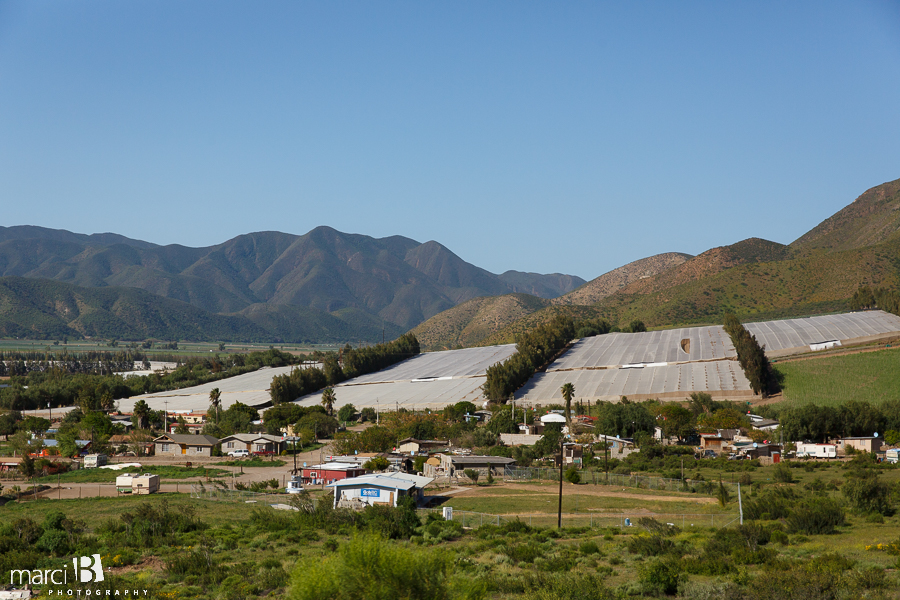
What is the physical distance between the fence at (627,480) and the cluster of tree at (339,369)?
54.6 m

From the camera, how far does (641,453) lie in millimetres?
57812

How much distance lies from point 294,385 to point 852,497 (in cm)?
7935

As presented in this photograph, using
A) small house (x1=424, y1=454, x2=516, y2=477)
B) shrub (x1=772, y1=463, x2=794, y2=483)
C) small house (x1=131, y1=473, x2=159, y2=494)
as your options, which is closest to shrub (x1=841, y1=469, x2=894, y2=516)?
shrub (x1=772, y1=463, x2=794, y2=483)

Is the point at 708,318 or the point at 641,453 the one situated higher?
the point at 708,318

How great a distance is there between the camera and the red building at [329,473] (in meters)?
48.3

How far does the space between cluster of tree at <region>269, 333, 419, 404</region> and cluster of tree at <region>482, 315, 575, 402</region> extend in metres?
24.4

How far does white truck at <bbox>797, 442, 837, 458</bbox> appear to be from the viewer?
5647cm

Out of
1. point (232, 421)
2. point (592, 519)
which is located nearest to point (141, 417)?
point (232, 421)

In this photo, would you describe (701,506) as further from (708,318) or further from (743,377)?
(708,318)

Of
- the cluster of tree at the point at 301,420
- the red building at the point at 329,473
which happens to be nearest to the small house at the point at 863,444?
the red building at the point at 329,473

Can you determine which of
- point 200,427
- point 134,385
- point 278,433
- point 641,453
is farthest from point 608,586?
point 134,385

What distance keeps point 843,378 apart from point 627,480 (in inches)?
1968

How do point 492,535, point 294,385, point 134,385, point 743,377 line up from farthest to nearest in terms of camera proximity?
point 134,385, point 294,385, point 743,377, point 492,535

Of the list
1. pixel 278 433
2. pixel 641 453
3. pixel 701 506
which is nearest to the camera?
pixel 701 506
